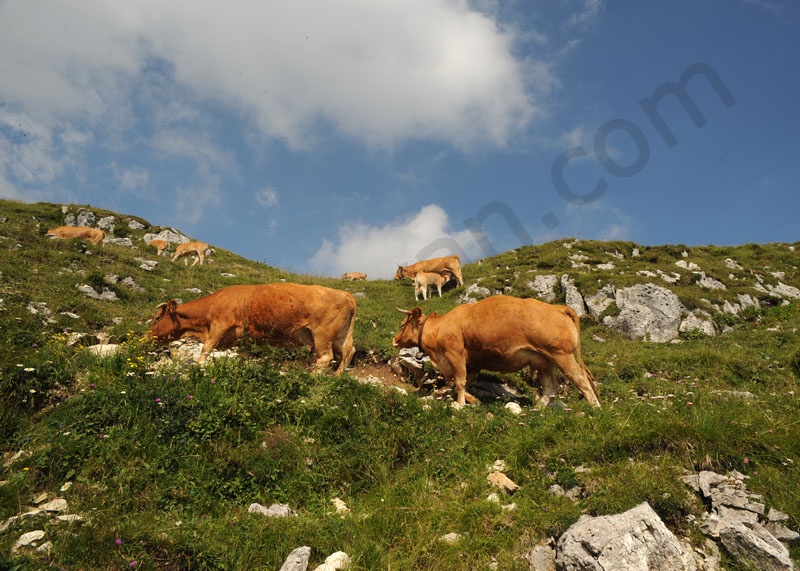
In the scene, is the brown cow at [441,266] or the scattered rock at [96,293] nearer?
the scattered rock at [96,293]

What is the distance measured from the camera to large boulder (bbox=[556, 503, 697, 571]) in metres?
4.55

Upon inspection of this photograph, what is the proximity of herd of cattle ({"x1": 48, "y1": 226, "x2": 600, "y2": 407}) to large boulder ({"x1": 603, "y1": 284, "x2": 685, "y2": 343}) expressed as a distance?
9.93 meters

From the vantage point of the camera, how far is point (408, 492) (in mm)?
6238

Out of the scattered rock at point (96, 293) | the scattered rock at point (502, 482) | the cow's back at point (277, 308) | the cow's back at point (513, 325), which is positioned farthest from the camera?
the scattered rock at point (96, 293)

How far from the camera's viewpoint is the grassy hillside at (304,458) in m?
5.12

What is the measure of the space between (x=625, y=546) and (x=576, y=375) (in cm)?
507

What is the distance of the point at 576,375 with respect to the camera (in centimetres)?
946

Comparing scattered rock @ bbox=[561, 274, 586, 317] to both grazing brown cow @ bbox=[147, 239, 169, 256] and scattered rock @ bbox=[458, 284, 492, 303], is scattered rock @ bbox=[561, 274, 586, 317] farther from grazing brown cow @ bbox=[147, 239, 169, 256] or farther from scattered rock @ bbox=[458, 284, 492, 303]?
grazing brown cow @ bbox=[147, 239, 169, 256]

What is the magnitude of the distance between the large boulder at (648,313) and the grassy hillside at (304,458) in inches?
367

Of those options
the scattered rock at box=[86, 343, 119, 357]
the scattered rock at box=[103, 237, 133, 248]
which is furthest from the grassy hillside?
the scattered rock at box=[103, 237, 133, 248]

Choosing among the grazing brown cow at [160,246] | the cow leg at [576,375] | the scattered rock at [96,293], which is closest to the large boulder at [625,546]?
the cow leg at [576,375]

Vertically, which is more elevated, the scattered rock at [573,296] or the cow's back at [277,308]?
the scattered rock at [573,296]

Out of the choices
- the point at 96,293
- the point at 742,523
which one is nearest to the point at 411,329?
the point at 742,523

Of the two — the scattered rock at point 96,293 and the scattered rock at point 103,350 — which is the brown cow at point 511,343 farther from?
the scattered rock at point 96,293
